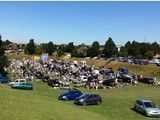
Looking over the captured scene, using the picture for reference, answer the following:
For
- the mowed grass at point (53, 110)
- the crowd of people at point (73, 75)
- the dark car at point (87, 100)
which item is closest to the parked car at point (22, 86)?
the crowd of people at point (73, 75)

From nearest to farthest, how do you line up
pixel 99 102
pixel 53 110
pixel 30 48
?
1. pixel 53 110
2. pixel 99 102
3. pixel 30 48

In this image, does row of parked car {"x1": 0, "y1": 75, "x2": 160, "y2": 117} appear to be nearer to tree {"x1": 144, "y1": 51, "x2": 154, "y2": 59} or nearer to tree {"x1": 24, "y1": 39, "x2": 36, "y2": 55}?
tree {"x1": 144, "y1": 51, "x2": 154, "y2": 59}

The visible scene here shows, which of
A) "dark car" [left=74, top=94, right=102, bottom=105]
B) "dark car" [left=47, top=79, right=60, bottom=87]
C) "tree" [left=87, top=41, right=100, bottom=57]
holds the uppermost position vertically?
"tree" [left=87, top=41, right=100, bottom=57]

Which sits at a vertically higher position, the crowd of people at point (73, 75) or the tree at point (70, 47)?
the tree at point (70, 47)

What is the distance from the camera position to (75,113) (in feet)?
119

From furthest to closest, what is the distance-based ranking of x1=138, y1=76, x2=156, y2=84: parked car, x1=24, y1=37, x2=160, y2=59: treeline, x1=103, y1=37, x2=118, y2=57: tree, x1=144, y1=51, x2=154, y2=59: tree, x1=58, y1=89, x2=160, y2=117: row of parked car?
x1=103, y1=37, x2=118, y2=57: tree < x1=24, y1=37, x2=160, y2=59: treeline < x1=144, y1=51, x2=154, y2=59: tree < x1=138, y1=76, x2=156, y2=84: parked car < x1=58, y1=89, x2=160, y2=117: row of parked car

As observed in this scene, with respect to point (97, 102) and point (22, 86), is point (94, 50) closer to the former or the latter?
point (22, 86)

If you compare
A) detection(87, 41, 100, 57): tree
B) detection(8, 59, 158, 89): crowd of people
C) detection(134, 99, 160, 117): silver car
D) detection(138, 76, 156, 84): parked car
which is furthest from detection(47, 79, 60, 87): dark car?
detection(87, 41, 100, 57): tree

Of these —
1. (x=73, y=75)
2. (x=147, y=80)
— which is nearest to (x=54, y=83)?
(x=73, y=75)

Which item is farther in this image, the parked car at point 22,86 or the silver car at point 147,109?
the parked car at point 22,86

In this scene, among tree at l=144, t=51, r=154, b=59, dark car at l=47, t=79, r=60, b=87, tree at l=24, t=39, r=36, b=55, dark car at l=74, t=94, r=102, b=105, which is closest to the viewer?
dark car at l=74, t=94, r=102, b=105

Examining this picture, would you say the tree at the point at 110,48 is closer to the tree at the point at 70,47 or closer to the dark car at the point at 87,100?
the tree at the point at 70,47

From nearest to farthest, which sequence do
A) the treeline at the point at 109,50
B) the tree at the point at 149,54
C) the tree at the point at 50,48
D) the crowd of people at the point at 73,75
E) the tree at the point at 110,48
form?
the crowd of people at the point at 73,75 → the tree at the point at 149,54 → the treeline at the point at 109,50 → the tree at the point at 110,48 → the tree at the point at 50,48

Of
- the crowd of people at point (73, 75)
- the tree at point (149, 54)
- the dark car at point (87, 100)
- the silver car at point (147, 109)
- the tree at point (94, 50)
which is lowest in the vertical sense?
the silver car at point (147, 109)
